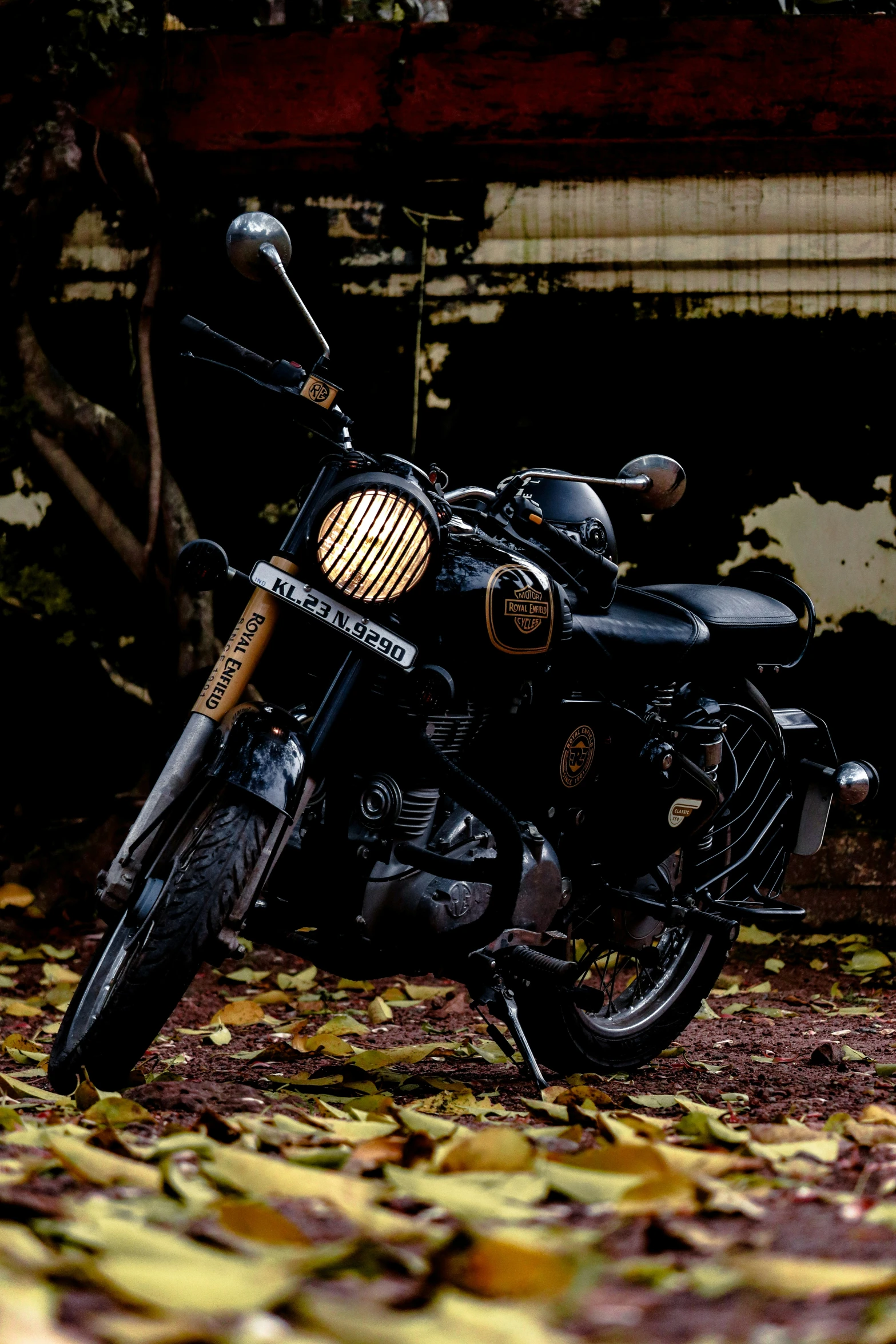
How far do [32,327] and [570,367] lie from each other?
1.76 metres

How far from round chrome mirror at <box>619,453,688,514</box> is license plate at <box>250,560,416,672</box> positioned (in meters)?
0.78

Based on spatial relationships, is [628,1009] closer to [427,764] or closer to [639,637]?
[639,637]

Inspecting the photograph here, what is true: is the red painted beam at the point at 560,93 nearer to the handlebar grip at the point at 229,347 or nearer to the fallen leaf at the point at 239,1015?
the handlebar grip at the point at 229,347

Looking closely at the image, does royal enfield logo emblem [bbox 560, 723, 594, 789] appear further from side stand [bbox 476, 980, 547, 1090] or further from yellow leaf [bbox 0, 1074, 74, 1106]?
yellow leaf [bbox 0, 1074, 74, 1106]

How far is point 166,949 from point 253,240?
1146mm

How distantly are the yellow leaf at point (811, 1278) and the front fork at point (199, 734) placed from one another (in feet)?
4.68

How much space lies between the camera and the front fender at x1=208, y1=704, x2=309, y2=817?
216 cm

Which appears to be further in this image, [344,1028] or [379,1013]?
[379,1013]

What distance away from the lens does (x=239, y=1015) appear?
3.30 meters

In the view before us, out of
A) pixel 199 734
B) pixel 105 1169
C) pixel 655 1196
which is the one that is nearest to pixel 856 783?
pixel 199 734

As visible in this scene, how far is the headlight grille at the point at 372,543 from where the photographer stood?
7.27ft

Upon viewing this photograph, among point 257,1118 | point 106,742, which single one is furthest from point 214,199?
point 257,1118

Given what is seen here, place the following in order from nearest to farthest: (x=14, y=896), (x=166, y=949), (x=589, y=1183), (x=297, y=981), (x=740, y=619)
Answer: (x=589, y=1183) → (x=166, y=949) → (x=740, y=619) → (x=297, y=981) → (x=14, y=896)

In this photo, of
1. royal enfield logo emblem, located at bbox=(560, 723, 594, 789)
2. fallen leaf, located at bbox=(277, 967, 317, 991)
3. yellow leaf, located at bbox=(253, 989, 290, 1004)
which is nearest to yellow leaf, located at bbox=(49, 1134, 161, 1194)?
royal enfield logo emblem, located at bbox=(560, 723, 594, 789)
